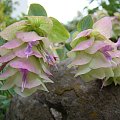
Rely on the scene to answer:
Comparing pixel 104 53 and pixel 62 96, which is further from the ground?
pixel 104 53

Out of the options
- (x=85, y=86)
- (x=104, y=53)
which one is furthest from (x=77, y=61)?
(x=85, y=86)

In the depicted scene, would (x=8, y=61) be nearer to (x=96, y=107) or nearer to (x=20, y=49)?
(x=20, y=49)

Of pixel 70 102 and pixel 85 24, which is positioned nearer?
pixel 85 24

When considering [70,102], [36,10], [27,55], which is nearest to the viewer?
[27,55]

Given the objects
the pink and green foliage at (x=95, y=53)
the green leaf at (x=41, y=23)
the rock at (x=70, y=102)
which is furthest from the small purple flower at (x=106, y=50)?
the rock at (x=70, y=102)

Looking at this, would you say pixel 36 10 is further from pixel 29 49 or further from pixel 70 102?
pixel 70 102

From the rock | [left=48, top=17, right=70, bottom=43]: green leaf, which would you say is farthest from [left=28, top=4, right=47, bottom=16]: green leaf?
the rock

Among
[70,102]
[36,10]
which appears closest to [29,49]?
[36,10]

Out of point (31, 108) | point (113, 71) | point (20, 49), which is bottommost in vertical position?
point (31, 108)
